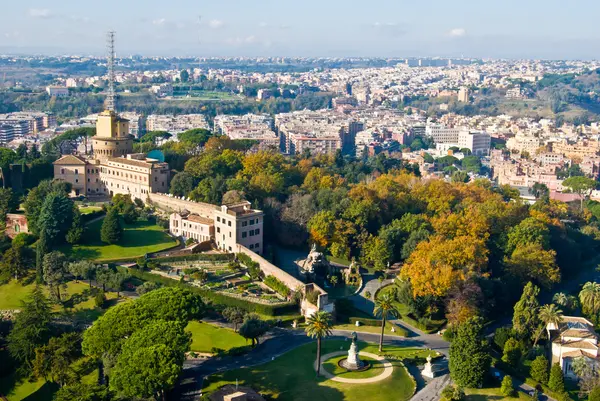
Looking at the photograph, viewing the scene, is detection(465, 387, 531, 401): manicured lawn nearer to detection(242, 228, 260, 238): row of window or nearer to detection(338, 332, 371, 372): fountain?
detection(338, 332, 371, 372): fountain

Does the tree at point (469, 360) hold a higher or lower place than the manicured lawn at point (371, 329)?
higher

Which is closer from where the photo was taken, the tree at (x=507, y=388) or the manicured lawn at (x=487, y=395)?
the manicured lawn at (x=487, y=395)

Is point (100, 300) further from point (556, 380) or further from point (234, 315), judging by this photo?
point (556, 380)

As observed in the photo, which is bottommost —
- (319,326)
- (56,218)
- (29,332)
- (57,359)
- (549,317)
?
(57,359)

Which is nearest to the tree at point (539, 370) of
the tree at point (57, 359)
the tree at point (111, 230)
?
the tree at point (57, 359)

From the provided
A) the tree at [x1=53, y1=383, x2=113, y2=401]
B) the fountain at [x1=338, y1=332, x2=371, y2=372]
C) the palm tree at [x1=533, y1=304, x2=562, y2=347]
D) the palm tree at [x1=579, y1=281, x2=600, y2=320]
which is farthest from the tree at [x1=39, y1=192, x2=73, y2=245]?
the palm tree at [x1=579, y1=281, x2=600, y2=320]

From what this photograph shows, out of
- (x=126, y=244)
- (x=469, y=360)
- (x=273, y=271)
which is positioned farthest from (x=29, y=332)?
(x=469, y=360)

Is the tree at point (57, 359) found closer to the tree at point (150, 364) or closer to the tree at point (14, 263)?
the tree at point (150, 364)
